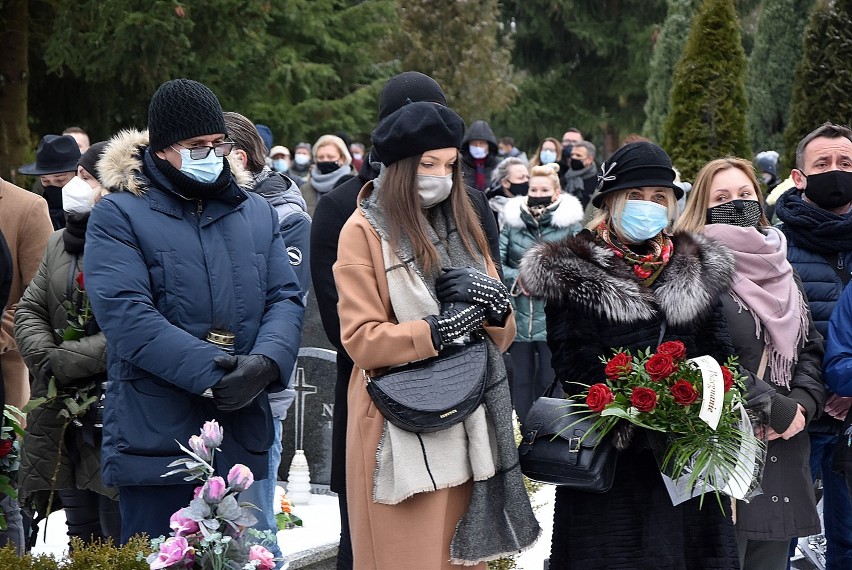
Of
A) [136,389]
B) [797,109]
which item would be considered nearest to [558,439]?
[136,389]

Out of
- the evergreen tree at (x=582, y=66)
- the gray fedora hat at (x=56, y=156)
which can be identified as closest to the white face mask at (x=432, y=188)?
the gray fedora hat at (x=56, y=156)

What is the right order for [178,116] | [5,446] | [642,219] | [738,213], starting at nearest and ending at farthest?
[178,116]
[642,219]
[5,446]
[738,213]

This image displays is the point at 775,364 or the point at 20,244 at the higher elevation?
the point at 20,244

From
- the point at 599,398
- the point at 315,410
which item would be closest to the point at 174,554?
the point at 599,398

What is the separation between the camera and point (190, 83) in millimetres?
4676

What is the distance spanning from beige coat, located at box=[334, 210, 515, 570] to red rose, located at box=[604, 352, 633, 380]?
67 centimetres

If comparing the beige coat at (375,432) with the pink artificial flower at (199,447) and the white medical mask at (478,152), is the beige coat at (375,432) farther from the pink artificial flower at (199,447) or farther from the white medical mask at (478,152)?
the white medical mask at (478,152)

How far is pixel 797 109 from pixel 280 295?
27.1 feet

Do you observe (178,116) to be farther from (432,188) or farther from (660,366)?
(660,366)

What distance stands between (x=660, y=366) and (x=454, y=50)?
23.5 meters

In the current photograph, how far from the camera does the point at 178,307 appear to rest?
14.5 feet

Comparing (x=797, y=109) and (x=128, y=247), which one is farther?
(x=797, y=109)

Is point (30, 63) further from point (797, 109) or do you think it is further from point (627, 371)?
point (627, 371)

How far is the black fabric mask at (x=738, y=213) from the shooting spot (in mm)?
5531
